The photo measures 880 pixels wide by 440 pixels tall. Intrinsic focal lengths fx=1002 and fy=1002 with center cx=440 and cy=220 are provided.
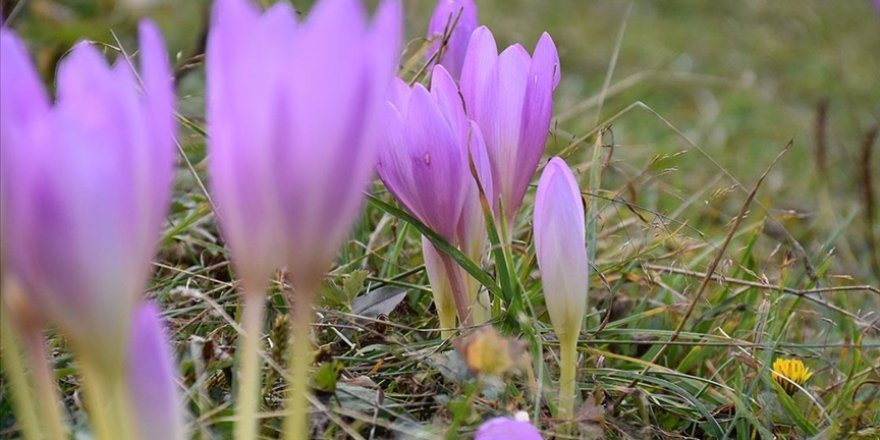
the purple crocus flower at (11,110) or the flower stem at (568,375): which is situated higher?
the purple crocus flower at (11,110)

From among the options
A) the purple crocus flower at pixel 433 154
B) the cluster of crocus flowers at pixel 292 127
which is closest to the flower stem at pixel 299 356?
the cluster of crocus flowers at pixel 292 127

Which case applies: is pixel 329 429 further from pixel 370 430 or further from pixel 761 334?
pixel 761 334

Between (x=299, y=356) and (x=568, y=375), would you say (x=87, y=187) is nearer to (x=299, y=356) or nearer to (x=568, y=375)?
(x=299, y=356)

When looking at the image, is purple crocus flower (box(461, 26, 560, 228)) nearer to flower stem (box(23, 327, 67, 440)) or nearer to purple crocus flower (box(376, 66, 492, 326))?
purple crocus flower (box(376, 66, 492, 326))

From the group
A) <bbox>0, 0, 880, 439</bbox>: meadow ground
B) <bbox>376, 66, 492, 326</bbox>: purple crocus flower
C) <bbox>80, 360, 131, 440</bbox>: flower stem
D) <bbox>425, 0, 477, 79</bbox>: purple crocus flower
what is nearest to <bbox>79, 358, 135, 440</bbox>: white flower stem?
<bbox>80, 360, 131, 440</bbox>: flower stem

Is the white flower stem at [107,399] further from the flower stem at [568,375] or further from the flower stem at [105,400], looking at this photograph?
the flower stem at [568,375]

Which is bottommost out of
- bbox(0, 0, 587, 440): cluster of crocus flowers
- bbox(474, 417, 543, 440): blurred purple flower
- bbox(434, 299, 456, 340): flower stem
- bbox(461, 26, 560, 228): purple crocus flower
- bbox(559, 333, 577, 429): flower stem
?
bbox(434, 299, 456, 340): flower stem
